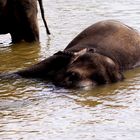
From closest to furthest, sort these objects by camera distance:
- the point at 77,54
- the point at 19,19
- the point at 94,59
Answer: the point at 94,59
the point at 77,54
the point at 19,19

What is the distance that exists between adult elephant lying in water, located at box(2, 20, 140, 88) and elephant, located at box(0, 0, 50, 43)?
2.76 metres

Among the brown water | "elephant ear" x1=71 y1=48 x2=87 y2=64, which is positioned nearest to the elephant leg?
the brown water

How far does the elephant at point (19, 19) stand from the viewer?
39.5 feet

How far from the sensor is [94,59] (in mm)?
8219

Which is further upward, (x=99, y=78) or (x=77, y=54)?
(x=77, y=54)

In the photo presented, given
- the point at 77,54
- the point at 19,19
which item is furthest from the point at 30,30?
the point at 77,54

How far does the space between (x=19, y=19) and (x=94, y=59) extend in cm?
418

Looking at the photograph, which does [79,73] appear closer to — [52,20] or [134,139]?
[134,139]

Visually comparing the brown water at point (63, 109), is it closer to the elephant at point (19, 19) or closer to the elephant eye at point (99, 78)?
the elephant eye at point (99, 78)

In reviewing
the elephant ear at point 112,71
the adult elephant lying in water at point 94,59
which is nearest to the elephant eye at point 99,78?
the adult elephant lying in water at point 94,59

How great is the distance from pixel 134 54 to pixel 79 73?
4.88 ft

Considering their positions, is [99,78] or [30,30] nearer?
[99,78]

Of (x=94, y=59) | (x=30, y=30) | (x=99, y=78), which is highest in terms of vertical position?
(x=94, y=59)

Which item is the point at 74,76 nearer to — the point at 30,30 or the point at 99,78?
the point at 99,78
